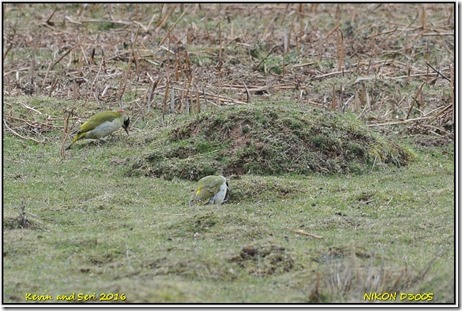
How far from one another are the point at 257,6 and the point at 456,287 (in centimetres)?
1352

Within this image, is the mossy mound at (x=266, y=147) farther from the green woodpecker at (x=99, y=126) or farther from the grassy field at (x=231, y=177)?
the green woodpecker at (x=99, y=126)

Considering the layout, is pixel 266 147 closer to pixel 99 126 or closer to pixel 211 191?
pixel 211 191

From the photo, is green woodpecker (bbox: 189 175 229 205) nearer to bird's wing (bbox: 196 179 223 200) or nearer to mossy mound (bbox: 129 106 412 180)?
bird's wing (bbox: 196 179 223 200)

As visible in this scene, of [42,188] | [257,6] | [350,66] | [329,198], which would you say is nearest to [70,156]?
[42,188]

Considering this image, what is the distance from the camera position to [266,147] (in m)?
11.3

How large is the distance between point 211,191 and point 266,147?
67.3 inches

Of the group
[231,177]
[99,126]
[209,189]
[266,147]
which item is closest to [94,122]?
[99,126]

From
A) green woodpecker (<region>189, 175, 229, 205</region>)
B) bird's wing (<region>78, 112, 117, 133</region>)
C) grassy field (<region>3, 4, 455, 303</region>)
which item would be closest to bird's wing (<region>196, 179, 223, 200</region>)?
green woodpecker (<region>189, 175, 229, 205</region>)

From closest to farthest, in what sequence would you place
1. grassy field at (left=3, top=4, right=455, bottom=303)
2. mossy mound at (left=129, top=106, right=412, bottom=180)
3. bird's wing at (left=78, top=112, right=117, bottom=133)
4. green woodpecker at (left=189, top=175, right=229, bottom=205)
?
1. grassy field at (left=3, top=4, right=455, bottom=303)
2. green woodpecker at (left=189, top=175, right=229, bottom=205)
3. mossy mound at (left=129, top=106, right=412, bottom=180)
4. bird's wing at (left=78, top=112, right=117, bottom=133)

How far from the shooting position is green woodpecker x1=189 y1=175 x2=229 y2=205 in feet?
32.0

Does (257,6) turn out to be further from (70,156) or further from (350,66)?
(70,156)

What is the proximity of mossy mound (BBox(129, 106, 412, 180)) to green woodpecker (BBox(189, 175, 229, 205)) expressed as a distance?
1191 mm

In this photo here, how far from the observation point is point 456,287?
272 inches

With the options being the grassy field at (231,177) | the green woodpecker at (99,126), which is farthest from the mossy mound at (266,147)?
the green woodpecker at (99,126)
